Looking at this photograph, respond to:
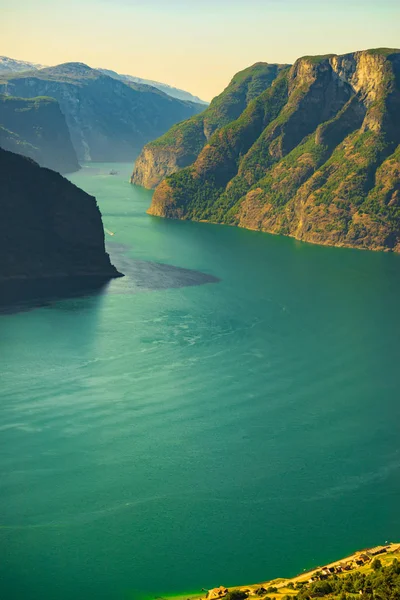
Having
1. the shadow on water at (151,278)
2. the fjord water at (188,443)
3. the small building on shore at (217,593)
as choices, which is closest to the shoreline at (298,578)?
the small building on shore at (217,593)

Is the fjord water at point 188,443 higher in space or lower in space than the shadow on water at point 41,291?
lower

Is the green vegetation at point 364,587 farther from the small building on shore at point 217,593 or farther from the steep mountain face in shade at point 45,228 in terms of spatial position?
the steep mountain face in shade at point 45,228

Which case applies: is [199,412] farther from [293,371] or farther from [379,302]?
[379,302]

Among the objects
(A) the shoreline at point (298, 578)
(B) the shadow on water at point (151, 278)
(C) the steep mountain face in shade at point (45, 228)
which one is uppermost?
(C) the steep mountain face in shade at point (45, 228)

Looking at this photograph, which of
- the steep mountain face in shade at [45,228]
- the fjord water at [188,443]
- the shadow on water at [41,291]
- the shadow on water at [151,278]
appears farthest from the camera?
the shadow on water at [151,278]

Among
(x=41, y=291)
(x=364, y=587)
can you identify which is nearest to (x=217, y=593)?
(x=364, y=587)

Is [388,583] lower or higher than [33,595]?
higher

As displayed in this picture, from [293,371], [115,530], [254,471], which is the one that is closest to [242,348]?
[293,371]
